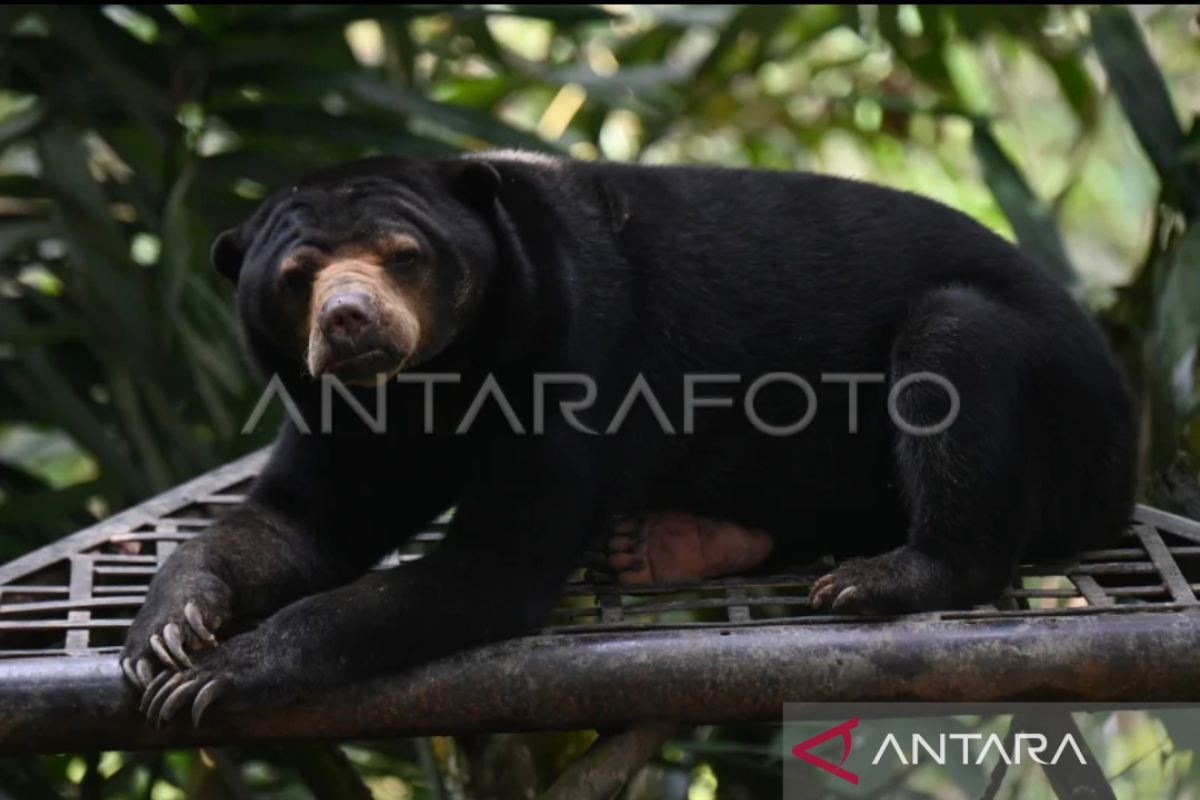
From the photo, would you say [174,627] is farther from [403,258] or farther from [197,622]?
[403,258]

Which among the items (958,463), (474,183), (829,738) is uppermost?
(474,183)

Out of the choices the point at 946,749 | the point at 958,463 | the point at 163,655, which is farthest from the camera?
the point at 946,749

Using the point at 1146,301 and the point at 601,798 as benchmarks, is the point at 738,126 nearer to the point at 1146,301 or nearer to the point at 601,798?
the point at 1146,301

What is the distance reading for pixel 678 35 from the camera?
283 inches

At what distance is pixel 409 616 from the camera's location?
3205mm

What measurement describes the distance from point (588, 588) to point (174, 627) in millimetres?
841

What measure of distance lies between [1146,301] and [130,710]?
9.99 feet

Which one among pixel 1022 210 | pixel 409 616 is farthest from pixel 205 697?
pixel 1022 210

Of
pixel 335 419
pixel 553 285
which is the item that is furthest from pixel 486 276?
pixel 335 419

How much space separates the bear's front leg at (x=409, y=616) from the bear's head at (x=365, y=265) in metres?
0.38

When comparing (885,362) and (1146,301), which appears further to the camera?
(1146,301)

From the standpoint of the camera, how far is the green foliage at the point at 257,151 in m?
4.88

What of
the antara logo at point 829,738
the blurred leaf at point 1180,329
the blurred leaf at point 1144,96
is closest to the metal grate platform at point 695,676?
the antara logo at point 829,738

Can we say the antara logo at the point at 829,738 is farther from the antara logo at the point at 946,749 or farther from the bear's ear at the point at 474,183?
the bear's ear at the point at 474,183
